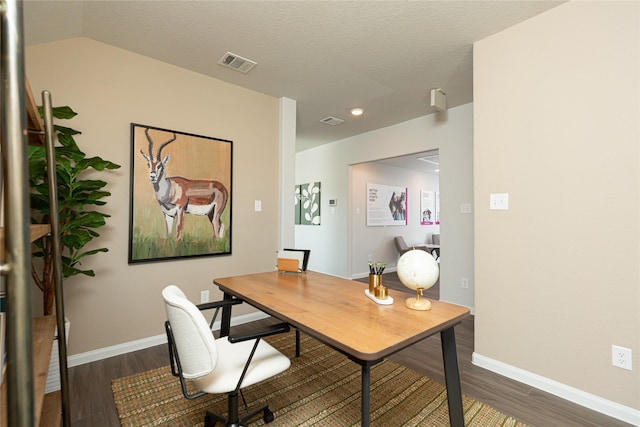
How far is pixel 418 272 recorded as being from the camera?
57.2 inches

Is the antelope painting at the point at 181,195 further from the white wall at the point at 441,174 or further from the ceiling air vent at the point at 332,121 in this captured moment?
the white wall at the point at 441,174

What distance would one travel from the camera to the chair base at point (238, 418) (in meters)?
1.53

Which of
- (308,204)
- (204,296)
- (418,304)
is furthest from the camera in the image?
(308,204)

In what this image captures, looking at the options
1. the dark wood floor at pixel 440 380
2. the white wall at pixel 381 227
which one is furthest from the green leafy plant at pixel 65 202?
the white wall at pixel 381 227

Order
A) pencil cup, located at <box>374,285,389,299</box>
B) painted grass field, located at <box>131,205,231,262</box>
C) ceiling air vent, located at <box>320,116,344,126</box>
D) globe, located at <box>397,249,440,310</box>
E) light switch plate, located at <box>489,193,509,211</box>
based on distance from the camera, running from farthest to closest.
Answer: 1. ceiling air vent, located at <box>320,116,344,126</box>
2. painted grass field, located at <box>131,205,231,262</box>
3. light switch plate, located at <box>489,193,509,211</box>
4. pencil cup, located at <box>374,285,389,299</box>
5. globe, located at <box>397,249,440,310</box>

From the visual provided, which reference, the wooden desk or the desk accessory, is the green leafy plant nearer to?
the wooden desk

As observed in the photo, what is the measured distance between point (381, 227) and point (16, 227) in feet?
20.2

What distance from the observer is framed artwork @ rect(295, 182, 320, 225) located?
6.27 metres

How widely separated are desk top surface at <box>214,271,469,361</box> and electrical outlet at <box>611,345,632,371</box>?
1.09 meters

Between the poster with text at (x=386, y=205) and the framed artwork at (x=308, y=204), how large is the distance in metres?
1.04

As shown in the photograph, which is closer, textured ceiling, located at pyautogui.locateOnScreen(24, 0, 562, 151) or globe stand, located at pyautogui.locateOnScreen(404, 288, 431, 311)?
globe stand, located at pyautogui.locateOnScreen(404, 288, 431, 311)

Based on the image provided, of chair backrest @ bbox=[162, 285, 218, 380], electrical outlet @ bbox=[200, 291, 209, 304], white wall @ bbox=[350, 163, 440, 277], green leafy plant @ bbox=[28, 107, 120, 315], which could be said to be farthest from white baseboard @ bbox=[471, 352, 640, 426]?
white wall @ bbox=[350, 163, 440, 277]

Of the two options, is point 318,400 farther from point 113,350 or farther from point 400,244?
point 400,244

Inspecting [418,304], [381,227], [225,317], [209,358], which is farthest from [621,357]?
[381,227]
